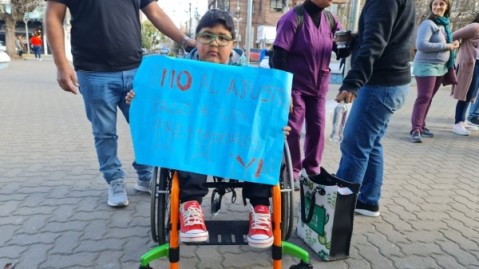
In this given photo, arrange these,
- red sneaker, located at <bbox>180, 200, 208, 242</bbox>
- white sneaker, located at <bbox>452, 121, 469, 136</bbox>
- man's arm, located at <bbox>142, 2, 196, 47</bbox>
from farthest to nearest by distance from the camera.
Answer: white sneaker, located at <bbox>452, 121, 469, 136</bbox>
man's arm, located at <bbox>142, 2, 196, 47</bbox>
red sneaker, located at <bbox>180, 200, 208, 242</bbox>

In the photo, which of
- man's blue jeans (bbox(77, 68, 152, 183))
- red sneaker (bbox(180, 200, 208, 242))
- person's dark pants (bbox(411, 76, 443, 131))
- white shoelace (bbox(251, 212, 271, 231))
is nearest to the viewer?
red sneaker (bbox(180, 200, 208, 242))

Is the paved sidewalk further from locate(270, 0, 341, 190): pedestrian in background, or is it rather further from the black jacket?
the black jacket

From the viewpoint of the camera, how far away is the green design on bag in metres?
2.27

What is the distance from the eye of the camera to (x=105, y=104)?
8.81 feet

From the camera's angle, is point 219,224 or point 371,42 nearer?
point 219,224

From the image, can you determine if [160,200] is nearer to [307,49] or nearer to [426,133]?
[307,49]

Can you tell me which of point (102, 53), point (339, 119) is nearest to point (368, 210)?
point (339, 119)

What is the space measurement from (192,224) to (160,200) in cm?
24

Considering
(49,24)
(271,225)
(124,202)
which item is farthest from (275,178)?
(49,24)

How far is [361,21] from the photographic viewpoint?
2453mm

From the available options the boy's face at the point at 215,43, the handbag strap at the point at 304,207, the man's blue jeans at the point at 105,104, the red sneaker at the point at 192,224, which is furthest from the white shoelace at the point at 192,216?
the man's blue jeans at the point at 105,104

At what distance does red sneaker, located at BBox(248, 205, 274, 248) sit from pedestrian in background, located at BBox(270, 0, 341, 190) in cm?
131

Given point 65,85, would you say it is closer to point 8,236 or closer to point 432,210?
point 8,236

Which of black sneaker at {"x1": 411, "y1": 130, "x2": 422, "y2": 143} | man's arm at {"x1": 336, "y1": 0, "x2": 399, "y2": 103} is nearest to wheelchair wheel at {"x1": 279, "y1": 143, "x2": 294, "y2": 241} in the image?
man's arm at {"x1": 336, "y1": 0, "x2": 399, "y2": 103}
